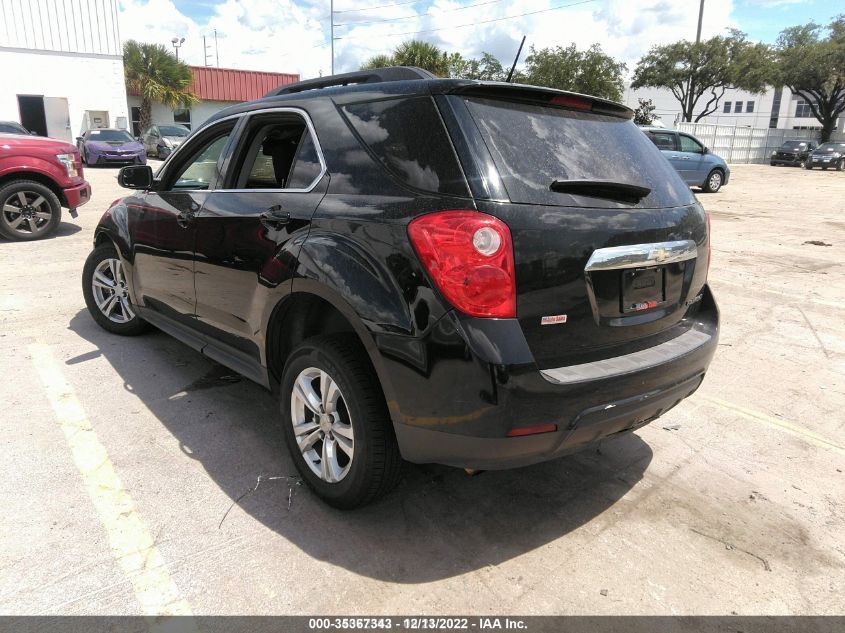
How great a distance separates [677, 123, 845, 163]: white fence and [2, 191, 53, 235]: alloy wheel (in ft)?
118

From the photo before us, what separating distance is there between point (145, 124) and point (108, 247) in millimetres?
35762

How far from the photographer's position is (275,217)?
112 inches

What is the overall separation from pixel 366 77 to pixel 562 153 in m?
1.14

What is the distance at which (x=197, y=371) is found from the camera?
171 inches

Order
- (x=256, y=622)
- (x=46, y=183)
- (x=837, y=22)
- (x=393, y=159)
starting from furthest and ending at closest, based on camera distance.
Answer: (x=837, y=22) < (x=46, y=183) < (x=393, y=159) < (x=256, y=622)

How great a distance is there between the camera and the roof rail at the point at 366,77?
9.24 ft

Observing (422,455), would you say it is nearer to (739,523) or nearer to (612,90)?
(739,523)

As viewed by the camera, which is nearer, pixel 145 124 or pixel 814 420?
pixel 814 420

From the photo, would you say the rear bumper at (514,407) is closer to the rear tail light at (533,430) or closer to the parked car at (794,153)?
the rear tail light at (533,430)

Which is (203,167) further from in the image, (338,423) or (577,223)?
(577,223)

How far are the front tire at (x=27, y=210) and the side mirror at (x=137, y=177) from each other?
18.9ft

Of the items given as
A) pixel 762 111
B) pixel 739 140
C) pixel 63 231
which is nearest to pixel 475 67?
pixel 739 140

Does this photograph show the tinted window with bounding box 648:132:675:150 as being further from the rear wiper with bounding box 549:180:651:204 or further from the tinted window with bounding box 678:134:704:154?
the rear wiper with bounding box 549:180:651:204

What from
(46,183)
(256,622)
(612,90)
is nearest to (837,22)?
(612,90)
